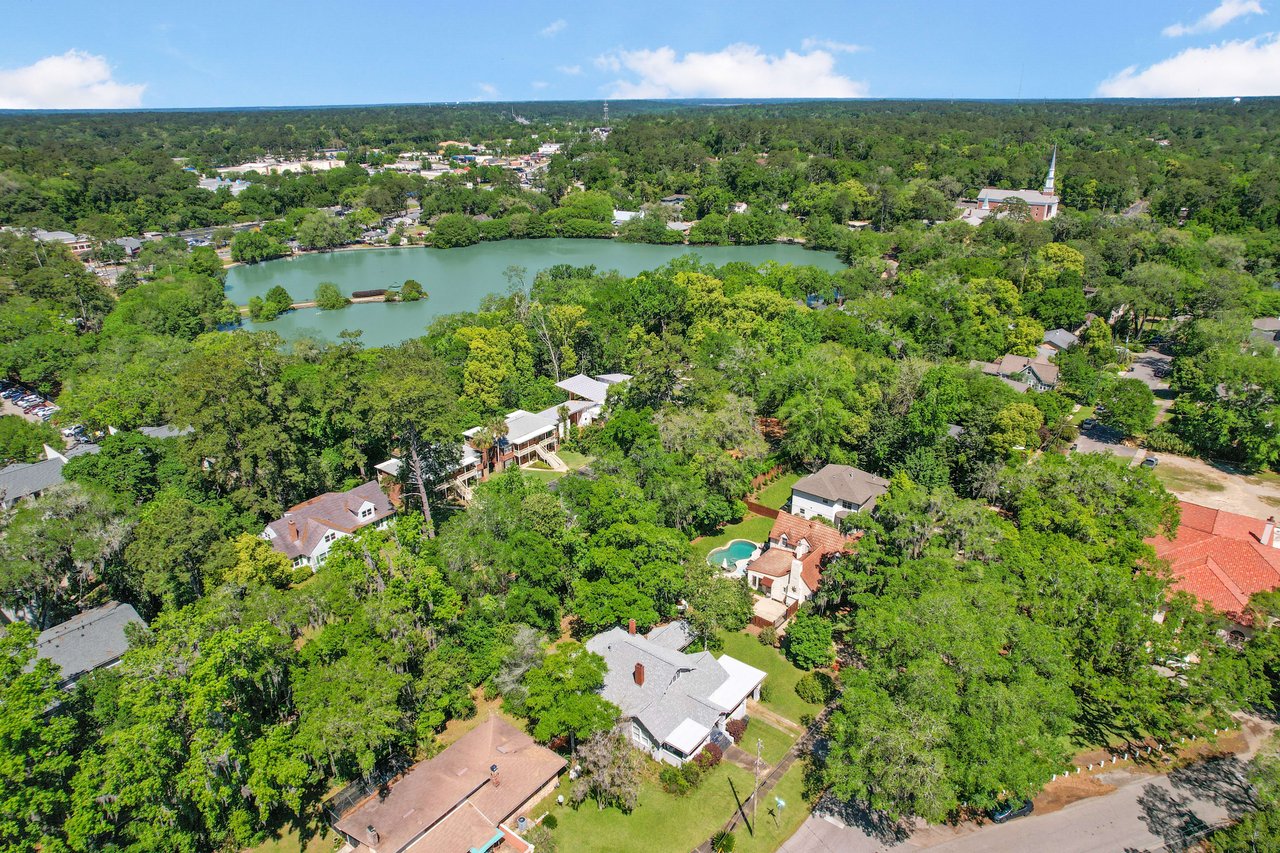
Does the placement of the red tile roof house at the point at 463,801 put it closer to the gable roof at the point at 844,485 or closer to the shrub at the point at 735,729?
the shrub at the point at 735,729

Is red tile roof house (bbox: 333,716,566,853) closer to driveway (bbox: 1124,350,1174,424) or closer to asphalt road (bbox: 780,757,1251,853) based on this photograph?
asphalt road (bbox: 780,757,1251,853)

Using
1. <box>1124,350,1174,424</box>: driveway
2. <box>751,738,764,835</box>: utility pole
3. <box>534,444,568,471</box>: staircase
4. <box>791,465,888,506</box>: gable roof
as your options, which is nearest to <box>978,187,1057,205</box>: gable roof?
<box>1124,350,1174,424</box>: driveway

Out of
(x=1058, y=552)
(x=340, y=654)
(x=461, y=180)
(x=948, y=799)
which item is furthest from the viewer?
(x=461, y=180)

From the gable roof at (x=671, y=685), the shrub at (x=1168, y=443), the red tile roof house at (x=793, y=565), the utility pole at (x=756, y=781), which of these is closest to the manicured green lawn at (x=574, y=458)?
the red tile roof house at (x=793, y=565)

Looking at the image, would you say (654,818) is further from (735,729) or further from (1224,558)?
(1224,558)

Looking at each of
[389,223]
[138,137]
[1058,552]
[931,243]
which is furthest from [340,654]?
[138,137]

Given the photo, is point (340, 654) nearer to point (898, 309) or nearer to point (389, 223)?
point (898, 309)
